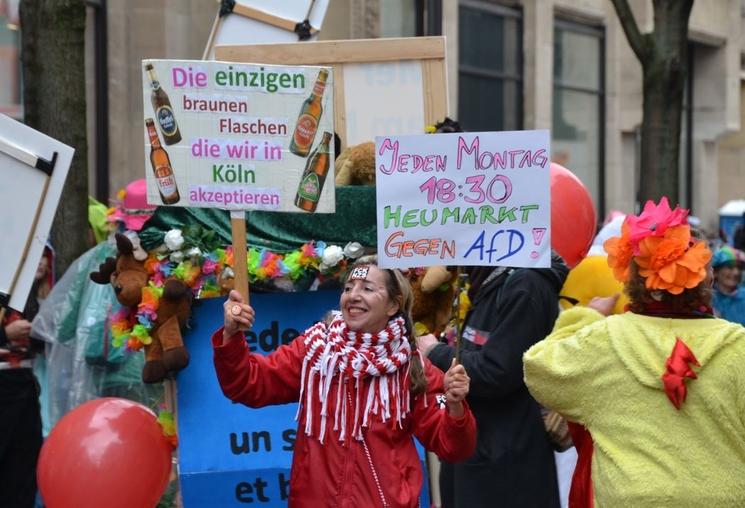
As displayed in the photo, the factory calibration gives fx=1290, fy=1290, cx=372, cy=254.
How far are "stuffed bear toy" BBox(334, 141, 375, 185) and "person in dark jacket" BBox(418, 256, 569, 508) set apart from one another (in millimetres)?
784

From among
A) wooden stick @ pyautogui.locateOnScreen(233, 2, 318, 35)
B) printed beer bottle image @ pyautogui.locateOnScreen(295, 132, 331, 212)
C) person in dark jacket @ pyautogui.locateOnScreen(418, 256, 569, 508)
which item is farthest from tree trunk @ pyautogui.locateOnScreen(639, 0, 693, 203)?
printed beer bottle image @ pyautogui.locateOnScreen(295, 132, 331, 212)

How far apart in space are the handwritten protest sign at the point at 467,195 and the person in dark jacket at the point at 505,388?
0.57 m

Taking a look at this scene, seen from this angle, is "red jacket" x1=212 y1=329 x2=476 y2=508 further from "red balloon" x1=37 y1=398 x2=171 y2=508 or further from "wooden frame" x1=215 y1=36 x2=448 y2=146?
"wooden frame" x1=215 y1=36 x2=448 y2=146

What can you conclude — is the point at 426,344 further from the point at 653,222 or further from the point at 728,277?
the point at 728,277

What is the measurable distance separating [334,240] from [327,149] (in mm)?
849

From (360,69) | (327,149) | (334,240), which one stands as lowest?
(334,240)

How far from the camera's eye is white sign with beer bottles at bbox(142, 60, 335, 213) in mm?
4578

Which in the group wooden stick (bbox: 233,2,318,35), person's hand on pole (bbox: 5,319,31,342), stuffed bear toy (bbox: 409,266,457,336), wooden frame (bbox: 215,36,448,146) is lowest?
person's hand on pole (bbox: 5,319,31,342)

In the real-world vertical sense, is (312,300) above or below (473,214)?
below

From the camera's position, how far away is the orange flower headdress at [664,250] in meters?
4.08

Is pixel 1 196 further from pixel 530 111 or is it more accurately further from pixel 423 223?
pixel 530 111

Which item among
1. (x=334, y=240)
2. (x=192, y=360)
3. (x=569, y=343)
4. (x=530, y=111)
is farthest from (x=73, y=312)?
(x=530, y=111)

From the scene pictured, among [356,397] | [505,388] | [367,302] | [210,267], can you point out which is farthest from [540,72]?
[356,397]

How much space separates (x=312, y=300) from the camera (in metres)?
5.68
